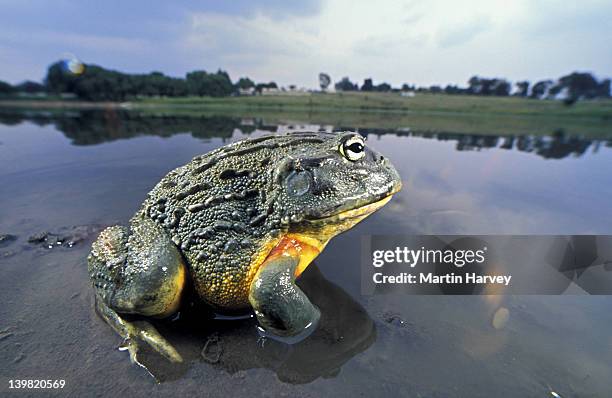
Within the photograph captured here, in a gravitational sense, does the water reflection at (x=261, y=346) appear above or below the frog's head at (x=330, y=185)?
below

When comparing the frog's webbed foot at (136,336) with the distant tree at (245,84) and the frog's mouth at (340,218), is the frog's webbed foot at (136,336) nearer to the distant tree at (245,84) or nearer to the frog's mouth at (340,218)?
the frog's mouth at (340,218)

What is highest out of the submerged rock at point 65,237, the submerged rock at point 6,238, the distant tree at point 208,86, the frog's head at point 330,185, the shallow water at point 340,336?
the distant tree at point 208,86

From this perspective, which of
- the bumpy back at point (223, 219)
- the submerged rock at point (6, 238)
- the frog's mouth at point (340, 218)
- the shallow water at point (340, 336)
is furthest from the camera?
the submerged rock at point (6, 238)

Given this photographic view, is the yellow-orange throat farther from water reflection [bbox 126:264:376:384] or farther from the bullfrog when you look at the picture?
water reflection [bbox 126:264:376:384]

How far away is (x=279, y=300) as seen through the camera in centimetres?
253

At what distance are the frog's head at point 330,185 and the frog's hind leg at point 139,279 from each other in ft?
3.87

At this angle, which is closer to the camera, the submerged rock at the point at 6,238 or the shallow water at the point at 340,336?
the shallow water at the point at 340,336

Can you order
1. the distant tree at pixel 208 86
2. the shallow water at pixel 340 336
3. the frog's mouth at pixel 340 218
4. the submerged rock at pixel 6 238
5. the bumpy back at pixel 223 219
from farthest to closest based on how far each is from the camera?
the distant tree at pixel 208 86, the submerged rock at pixel 6 238, the frog's mouth at pixel 340 218, the bumpy back at pixel 223 219, the shallow water at pixel 340 336

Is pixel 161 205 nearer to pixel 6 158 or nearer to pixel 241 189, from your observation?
pixel 241 189

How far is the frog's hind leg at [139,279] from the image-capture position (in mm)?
2523

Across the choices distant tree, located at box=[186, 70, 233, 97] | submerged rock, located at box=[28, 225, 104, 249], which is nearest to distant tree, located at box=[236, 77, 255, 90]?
distant tree, located at box=[186, 70, 233, 97]

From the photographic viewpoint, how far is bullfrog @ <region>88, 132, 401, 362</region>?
2.59m

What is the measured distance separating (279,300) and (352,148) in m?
1.67

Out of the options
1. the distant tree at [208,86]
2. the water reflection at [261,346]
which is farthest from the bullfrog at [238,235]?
the distant tree at [208,86]
